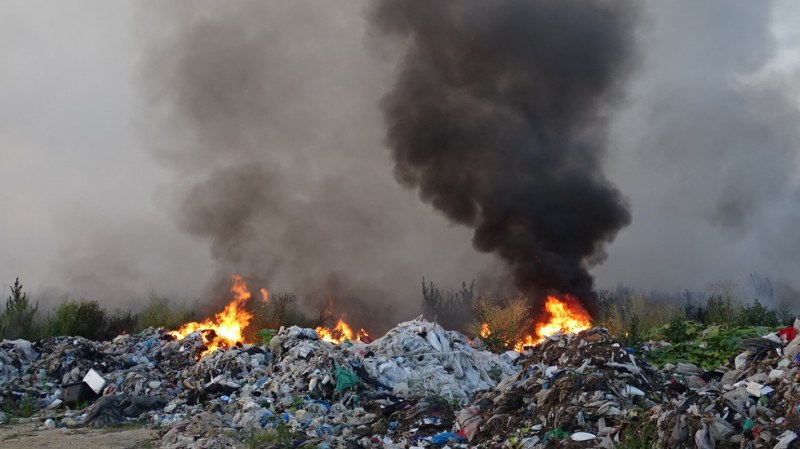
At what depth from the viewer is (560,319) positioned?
21797 mm

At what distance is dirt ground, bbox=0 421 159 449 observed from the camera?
316 inches

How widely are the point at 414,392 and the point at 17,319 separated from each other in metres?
16.3

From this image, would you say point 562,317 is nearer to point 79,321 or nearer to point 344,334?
point 344,334

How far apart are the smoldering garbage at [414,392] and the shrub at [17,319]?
13.8 ft

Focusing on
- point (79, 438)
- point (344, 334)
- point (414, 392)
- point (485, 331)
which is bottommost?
point (79, 438)

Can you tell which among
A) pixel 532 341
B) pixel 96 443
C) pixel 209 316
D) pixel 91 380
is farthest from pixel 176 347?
pixel 532 341

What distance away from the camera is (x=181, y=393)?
11969mm

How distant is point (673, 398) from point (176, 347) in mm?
13562

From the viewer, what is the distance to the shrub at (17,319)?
18730 mm

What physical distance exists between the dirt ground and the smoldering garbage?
362 millimetres

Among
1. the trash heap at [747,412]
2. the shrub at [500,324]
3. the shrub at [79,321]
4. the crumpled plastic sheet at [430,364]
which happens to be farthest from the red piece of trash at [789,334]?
the shrub at [79,321]

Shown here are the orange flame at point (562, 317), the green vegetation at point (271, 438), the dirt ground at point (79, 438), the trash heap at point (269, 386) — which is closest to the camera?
the green vegetation at point (271, 438)

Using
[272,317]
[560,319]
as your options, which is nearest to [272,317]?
[272,317]

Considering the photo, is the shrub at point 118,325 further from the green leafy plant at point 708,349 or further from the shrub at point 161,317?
the green leafy plant at point 708,349
